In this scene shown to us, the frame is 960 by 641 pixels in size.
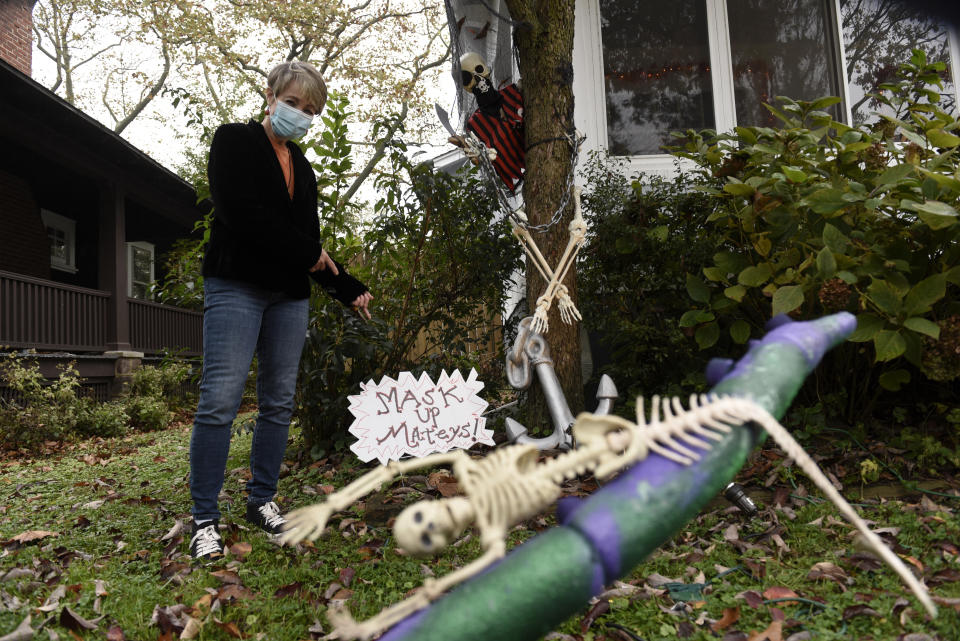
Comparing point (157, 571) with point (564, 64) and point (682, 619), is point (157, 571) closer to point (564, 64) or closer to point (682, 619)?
point (682, 619)

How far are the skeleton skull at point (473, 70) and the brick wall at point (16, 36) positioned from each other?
434 inches

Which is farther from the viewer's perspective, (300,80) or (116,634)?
(300,80)

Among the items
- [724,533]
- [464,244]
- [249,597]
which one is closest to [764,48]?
[464,244]

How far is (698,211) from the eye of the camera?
3.54m

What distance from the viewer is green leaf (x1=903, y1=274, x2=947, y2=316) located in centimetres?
222

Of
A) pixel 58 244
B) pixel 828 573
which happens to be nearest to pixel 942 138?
pixel 828 573

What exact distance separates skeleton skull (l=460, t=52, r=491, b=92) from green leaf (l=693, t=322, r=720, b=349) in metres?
1.85

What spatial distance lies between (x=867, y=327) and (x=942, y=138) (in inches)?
33.2

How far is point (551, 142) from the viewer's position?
3090 millimetres

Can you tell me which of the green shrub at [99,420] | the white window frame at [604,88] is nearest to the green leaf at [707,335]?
the white window frame at [604,88]

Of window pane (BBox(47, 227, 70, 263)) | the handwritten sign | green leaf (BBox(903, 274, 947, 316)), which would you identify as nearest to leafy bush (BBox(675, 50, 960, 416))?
green leaf (BBox(903, 274, 947, 316))

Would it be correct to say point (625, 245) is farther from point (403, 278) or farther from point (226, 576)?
point (226, 576)

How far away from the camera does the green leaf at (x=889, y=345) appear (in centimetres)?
224

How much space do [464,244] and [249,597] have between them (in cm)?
242
